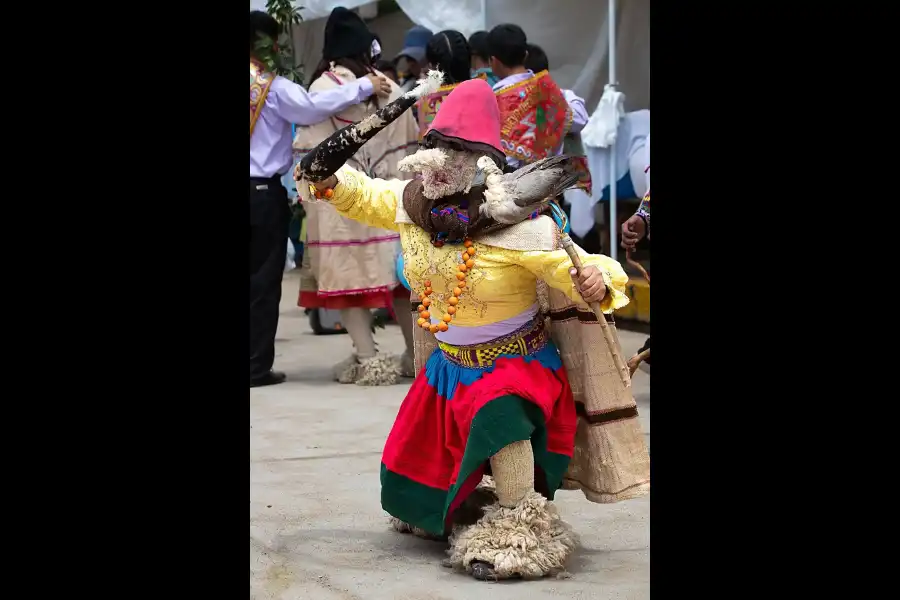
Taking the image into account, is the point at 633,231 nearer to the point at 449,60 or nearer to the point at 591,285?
the point at 591,285

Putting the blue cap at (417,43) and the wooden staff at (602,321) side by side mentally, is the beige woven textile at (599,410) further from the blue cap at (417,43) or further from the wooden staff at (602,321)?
the blue cap at (417,43)

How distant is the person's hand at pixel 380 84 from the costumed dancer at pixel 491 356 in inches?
101

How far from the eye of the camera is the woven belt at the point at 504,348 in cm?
309

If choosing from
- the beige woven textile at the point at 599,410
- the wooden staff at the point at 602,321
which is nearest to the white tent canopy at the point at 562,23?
the beige woven textile at the point at 599,410

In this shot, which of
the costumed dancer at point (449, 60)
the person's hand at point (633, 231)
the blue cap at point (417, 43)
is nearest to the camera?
the person's hand at point (633, 231)

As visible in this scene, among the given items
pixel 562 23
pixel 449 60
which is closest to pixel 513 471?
pixel 449 60

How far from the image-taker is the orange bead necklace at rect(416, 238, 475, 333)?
301cm

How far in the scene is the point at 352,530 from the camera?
3.55m

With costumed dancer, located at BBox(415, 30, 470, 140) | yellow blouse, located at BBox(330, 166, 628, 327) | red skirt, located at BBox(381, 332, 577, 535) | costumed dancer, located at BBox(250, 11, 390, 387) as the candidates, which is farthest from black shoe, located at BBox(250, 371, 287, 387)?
yellow blouse, located at BBox(330, 166, 628, 327)

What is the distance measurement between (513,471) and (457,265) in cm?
57

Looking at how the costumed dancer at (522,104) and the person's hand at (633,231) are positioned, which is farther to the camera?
the costumed dancer at (522,104)

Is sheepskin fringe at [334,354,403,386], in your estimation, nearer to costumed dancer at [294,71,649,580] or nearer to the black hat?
the black hat

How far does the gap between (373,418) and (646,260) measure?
15.7ft
